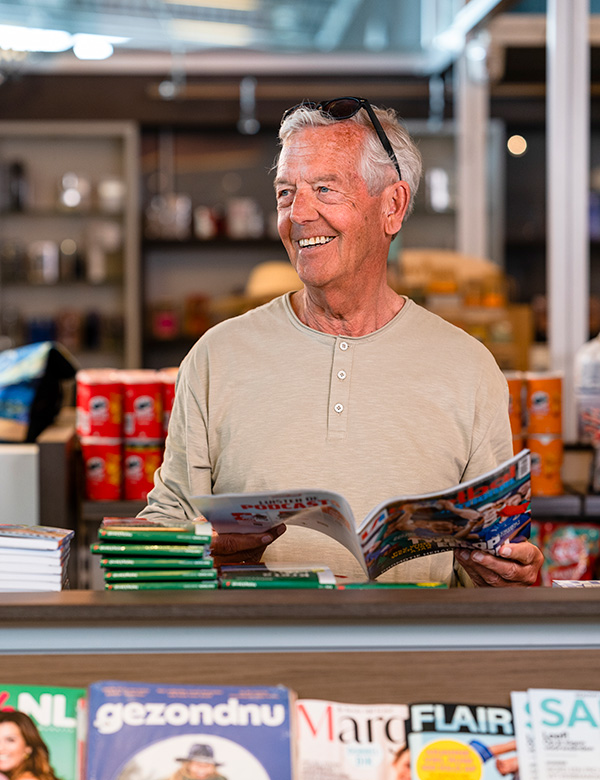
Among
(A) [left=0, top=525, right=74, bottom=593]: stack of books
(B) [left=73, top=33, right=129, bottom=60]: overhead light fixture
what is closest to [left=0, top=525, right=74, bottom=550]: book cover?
(A) [left=0, top=525, right=74, bottom=593]: stack of books

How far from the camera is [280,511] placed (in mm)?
1240

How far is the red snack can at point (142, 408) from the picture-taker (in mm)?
2582

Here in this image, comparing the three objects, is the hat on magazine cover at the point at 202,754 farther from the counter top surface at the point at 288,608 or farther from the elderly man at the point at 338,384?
the elderly man at the point at 338,384

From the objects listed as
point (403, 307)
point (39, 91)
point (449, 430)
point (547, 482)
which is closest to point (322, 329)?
point (403, 307)

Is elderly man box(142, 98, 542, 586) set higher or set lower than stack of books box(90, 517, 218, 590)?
higher

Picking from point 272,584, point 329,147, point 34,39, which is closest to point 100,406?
point 329,147

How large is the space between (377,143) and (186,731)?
41.3 inches

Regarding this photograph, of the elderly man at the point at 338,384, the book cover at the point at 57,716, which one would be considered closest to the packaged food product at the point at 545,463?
the elderly man at the point at 338,384

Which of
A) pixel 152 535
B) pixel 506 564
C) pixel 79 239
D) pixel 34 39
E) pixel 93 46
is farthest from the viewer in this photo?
pixel 79 239

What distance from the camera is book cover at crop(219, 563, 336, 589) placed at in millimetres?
1196

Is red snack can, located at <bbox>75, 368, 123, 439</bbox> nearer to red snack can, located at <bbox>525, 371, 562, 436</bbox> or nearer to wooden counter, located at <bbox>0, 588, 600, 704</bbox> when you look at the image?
red snack can, located at <bbox>525, 371, 562, 436</bbox>

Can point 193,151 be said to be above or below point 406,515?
→ above

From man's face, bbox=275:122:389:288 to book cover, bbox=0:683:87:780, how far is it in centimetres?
83

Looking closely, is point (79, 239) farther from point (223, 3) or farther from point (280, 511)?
point (280, 511)
